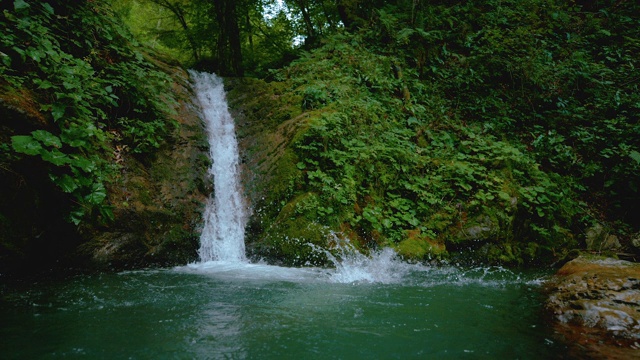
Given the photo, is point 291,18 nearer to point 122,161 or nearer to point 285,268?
point 122,161

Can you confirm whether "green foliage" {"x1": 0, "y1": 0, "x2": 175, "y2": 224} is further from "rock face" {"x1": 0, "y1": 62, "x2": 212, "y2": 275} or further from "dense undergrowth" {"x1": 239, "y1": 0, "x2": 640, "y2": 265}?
"dense undergrowth" {"x1": 239, "y1": 0, "x2": 640, "y2": 265}

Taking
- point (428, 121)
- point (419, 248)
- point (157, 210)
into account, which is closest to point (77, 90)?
Result: point (157, 210)

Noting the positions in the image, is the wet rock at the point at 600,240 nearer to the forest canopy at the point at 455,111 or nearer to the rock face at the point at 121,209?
the forest canopy at the point at 455,111

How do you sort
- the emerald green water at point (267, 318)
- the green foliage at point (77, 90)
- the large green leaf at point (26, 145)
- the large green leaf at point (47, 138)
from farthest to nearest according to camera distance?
1. the green foliage at point (77, 90)
2. the large green leaf at point (47, 138)
3. the large green leaf at point (26, 145)
4. the emerald green water at point (267, 318)

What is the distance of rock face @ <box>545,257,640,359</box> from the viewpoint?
2.77m

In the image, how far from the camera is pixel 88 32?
5930 millimetres

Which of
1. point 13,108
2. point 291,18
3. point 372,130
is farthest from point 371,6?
point 13,108

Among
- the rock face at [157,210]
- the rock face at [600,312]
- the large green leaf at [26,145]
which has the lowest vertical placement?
the rock face at [600,312]

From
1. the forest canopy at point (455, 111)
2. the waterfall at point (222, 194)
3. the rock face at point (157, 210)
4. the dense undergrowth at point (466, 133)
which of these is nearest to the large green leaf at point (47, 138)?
the rock face at point (157, 210)

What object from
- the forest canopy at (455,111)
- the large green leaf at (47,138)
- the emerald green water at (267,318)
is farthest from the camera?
the forest canopy at (455,111)

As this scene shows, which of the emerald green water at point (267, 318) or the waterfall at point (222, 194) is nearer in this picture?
the emerald green water at point (267, 318)

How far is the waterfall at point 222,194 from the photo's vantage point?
235 inches

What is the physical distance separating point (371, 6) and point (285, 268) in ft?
34.2

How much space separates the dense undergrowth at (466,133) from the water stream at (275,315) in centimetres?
132
